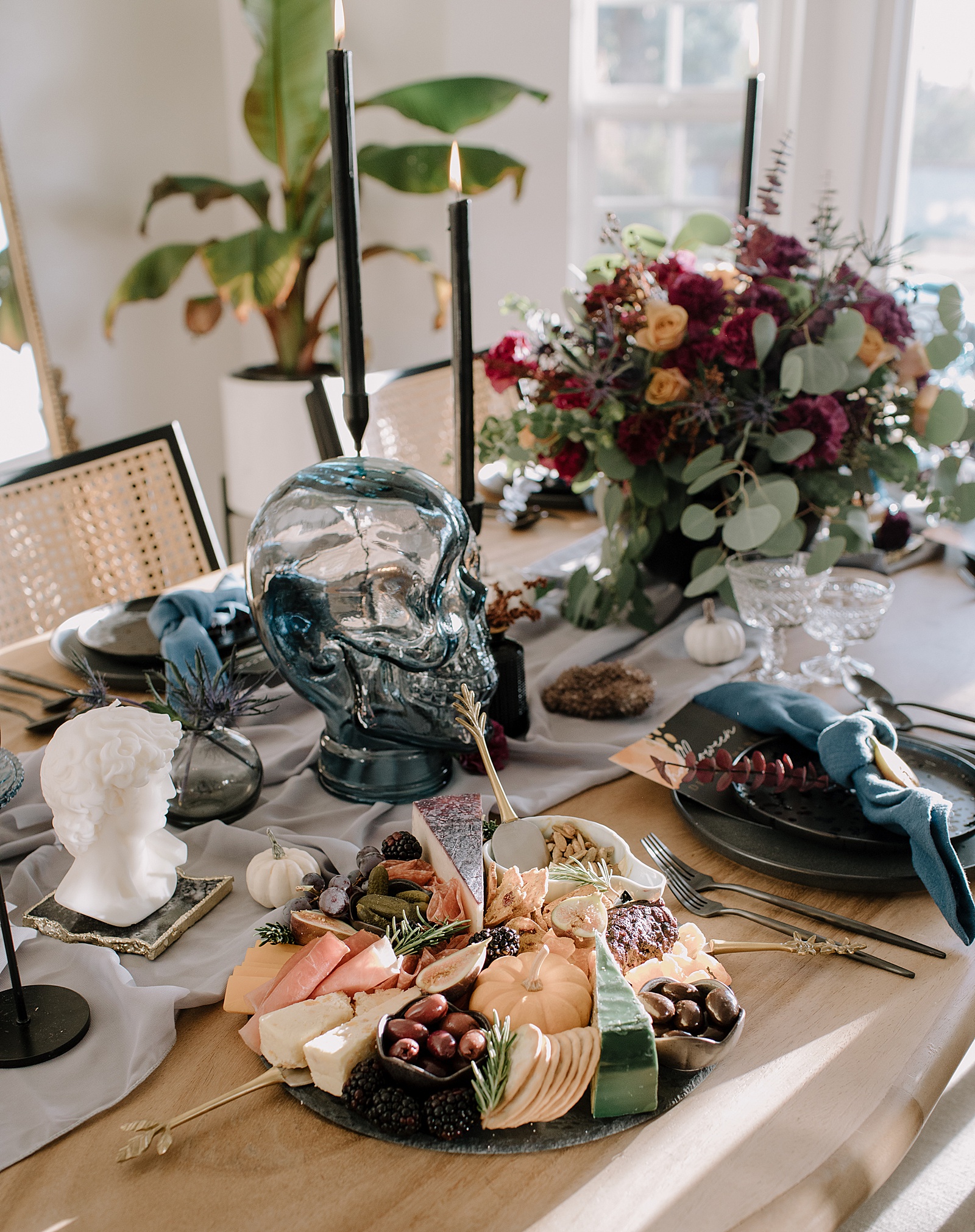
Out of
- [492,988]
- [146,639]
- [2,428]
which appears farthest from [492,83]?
[492,988]

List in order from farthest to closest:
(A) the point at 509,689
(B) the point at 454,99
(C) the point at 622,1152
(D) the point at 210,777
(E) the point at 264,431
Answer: (E) the point at 264,431 < (B) the point at 454,99 < (A) the point at 509,689 < (D) the point at 210,777 < (C) the point at 622,1152

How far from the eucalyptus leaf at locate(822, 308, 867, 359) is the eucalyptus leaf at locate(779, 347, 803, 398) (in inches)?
1.9

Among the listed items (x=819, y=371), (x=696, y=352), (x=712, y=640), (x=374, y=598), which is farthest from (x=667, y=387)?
(x=374, y=598)

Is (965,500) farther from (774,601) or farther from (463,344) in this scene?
(463,344)

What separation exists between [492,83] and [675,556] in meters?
1.68

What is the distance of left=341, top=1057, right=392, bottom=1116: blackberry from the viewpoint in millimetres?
578

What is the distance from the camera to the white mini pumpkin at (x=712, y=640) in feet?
3.95

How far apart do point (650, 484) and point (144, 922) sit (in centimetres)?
75

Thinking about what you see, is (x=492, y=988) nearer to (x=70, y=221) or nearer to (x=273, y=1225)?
(x=273, y=1225)

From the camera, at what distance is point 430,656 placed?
0.87 meters

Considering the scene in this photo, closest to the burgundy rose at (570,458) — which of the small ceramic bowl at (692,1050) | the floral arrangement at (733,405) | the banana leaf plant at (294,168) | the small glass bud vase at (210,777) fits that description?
the floral arrangement at (733,405)

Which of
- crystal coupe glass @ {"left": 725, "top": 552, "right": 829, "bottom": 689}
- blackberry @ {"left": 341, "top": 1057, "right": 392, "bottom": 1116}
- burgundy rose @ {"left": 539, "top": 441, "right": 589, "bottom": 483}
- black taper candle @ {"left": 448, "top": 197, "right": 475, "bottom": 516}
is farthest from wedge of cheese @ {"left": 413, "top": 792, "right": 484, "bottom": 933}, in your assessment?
burgundy rose @ {"left": 539, "top": 441, "right": 589, "bottom": 483}

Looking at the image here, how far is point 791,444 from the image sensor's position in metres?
1.18

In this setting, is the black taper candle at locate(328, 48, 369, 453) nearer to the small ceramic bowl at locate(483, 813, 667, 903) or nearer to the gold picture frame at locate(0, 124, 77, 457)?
the small ceramic bowl at locate(483, 813, 667, 903)
